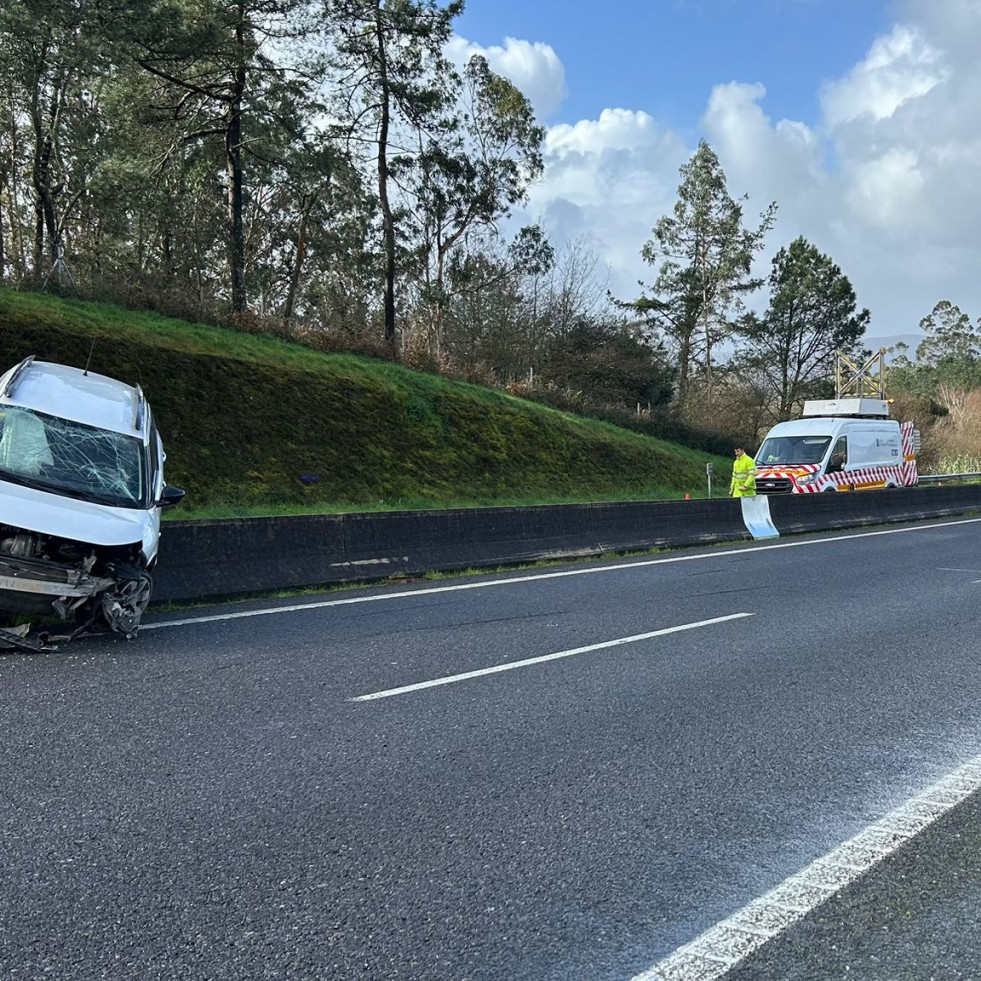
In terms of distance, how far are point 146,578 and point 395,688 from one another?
239 centimetres

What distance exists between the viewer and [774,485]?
2344 cm

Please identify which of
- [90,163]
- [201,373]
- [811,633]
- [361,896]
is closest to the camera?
[361,896]

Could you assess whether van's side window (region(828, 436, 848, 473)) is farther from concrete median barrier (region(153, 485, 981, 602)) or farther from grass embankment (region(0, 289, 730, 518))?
grass embankment (region(0, 289, 730, 518))

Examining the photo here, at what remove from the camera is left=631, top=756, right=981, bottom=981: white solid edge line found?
2748mm

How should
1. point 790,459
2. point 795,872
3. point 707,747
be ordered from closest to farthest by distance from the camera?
point 795,872
point 707,747
point 790,459

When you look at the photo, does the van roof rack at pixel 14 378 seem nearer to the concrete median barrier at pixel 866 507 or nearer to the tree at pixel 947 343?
the concrete median barrier at pixel 866 507

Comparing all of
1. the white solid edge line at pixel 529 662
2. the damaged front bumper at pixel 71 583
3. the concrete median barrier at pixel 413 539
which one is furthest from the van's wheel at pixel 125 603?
the white solid edge line at pixel 529 662

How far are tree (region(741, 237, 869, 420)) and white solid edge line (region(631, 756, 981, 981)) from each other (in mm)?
54079

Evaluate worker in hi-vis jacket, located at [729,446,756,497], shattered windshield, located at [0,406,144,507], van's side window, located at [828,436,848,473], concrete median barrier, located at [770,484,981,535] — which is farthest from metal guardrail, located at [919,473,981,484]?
shattered windshield, located at [0,406,144,507]

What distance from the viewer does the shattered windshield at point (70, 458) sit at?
705cm

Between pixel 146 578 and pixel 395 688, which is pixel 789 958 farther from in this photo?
pixel 146 578

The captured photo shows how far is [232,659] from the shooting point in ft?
21.3

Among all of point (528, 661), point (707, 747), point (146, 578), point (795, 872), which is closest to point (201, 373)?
point (146, 578)

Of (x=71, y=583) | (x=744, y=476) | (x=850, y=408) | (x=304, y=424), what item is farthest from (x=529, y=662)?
(x=850, y=408)
